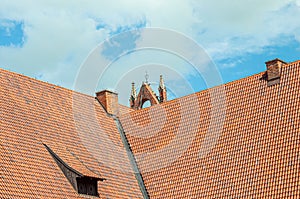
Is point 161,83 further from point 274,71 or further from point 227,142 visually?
point 227,142

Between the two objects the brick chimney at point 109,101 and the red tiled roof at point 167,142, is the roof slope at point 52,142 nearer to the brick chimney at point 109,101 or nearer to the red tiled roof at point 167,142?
the red tiled roof at point 167,142

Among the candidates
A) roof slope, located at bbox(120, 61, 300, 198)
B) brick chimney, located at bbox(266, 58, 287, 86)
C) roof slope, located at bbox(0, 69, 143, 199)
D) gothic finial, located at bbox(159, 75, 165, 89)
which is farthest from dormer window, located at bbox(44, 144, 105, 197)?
gothic finial, located at bbox(159, 75, 165, 89)

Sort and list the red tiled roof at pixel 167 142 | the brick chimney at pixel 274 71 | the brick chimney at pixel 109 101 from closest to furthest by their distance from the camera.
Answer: the red tiled roof at pixel 167 142 → the brick chimney at pixel 274 71 → the brick chimney at pixel 109 101

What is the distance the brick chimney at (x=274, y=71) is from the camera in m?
23.8

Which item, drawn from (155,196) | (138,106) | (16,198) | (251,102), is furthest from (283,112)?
(138,106)

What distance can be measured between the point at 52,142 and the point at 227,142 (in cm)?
662

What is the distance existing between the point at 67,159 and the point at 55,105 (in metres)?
3.57

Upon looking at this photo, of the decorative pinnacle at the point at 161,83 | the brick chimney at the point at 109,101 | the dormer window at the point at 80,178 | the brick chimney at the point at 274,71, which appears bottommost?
the dormer window at the point at 80,178

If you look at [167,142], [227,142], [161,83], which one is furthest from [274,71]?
[161,83]

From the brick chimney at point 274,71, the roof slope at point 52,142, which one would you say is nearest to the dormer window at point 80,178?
the roof slope at point 52,142

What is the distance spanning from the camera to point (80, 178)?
2095 cm

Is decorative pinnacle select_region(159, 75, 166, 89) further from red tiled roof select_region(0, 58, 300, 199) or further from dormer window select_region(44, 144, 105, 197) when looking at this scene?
dormer window select_region(44, 144, 105, 197)

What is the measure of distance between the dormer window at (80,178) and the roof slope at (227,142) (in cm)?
298

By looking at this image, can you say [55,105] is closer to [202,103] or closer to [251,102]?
[202,103]
